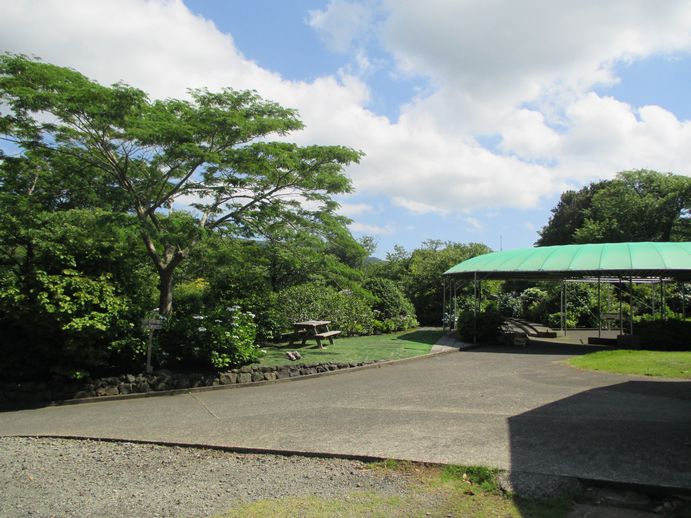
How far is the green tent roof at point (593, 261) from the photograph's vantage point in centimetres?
1532

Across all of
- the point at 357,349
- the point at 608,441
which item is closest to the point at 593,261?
the point at 357,349

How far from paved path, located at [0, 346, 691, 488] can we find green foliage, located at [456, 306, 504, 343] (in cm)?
580

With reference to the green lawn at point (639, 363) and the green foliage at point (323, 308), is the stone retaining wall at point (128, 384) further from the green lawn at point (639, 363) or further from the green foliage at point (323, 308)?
the green lawn at point (639, 363)

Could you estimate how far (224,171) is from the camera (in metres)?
12.5

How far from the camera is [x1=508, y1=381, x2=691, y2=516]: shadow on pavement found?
4605 millimetres

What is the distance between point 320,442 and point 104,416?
4.58m

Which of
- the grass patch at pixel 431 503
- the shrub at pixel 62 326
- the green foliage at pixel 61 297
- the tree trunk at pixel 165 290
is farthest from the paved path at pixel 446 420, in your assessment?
the tree trunk at pixel 165 290

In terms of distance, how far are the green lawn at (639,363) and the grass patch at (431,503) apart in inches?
315

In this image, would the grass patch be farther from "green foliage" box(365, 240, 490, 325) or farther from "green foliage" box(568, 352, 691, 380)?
"green foliage" box(365, 240, 490, 325)

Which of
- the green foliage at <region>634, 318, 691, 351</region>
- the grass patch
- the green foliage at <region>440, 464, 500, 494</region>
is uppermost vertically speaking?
the green foliage at <region>634, 318, 691, 351</region>

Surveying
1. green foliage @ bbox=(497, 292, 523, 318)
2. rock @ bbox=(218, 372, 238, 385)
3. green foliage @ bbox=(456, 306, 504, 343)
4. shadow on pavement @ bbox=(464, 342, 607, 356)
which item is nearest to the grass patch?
rock @ bbox=(218, 372, 238, 385)

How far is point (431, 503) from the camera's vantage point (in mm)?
4359

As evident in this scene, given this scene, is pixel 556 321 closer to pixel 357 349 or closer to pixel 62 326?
pixel 357 349

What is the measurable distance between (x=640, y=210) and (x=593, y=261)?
30.2 metres
